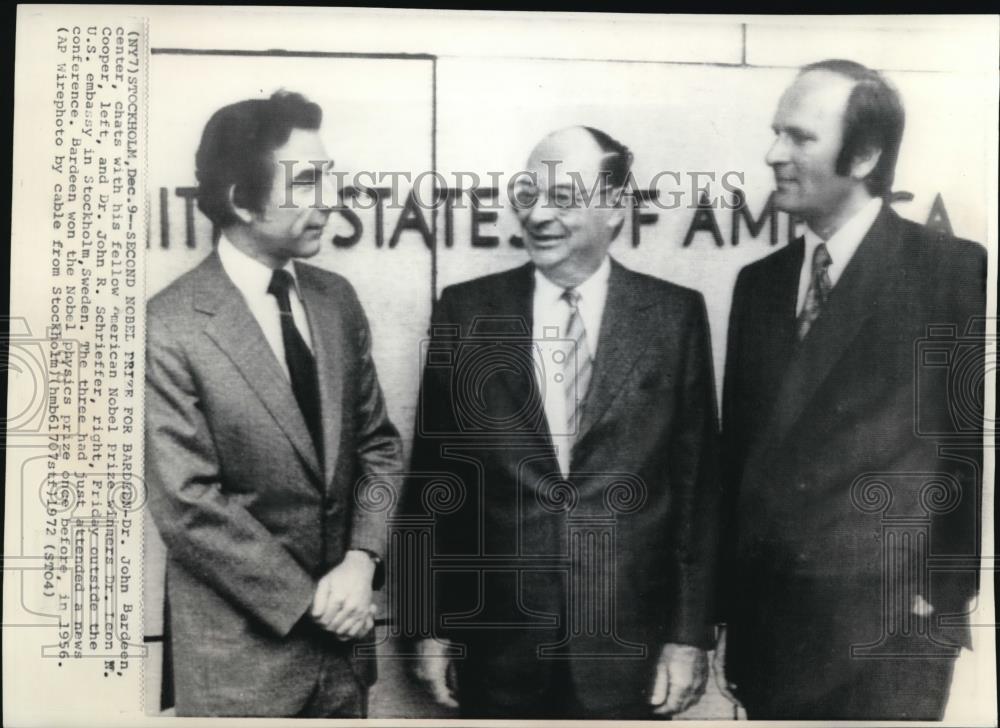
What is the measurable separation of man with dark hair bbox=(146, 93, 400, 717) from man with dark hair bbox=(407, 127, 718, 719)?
6.2 inches

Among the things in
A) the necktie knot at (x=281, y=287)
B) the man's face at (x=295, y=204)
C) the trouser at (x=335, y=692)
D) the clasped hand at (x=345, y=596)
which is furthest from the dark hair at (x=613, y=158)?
the trouser at (x=335, y=692)

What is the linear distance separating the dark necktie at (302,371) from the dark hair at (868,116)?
3.79 feet

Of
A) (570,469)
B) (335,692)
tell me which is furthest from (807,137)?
(335,692)

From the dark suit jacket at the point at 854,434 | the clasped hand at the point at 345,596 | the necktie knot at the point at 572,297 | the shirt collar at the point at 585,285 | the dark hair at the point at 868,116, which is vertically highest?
the dark hair at the point at 868,116

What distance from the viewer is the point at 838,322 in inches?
72.5

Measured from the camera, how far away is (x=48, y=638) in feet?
6.01

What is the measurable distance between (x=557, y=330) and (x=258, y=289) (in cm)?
61

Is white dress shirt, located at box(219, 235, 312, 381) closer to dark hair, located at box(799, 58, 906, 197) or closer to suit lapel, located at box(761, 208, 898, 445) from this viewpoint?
suit lapel, located at box(761, 208, 898, 445)

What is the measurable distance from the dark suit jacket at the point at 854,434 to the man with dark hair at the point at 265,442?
0.74 meters

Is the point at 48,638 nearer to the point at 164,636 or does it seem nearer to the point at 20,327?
the point at 164,636

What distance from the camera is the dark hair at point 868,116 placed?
1.85 metres

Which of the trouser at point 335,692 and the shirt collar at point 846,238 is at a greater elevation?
the shirt collar at point 846,238

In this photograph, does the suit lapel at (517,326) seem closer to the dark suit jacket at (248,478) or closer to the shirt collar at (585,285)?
the shirt collar at (585,285)

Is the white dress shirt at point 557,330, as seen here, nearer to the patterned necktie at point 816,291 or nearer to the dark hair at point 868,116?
the patterned necktie at point 816,291
